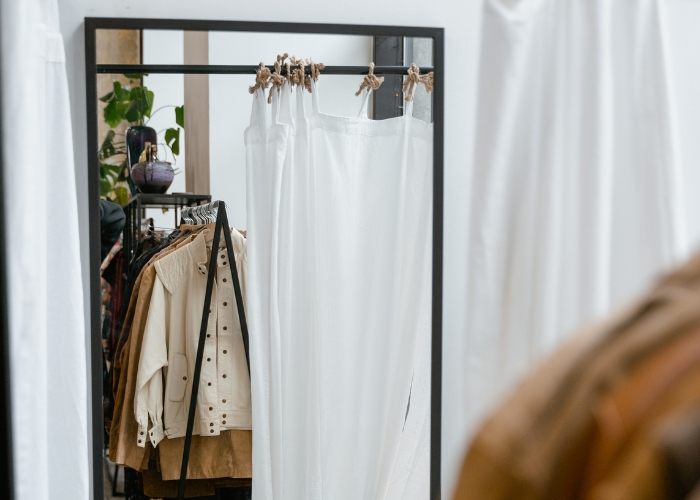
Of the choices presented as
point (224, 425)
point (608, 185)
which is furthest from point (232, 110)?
point (608, 185)

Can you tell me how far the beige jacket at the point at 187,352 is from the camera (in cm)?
124

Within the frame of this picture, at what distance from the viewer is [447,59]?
53.1 inches

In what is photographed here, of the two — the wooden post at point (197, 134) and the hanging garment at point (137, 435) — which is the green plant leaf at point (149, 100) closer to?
the wooden post at point (197, 134)

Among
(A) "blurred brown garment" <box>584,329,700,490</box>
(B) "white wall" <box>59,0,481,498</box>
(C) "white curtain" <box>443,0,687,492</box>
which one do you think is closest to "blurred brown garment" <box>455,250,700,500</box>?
(A) "blurred brown garment" <box>584,329,700,490</box>

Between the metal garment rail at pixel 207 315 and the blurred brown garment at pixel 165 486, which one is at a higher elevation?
the metal garment rail at pixel 207 315

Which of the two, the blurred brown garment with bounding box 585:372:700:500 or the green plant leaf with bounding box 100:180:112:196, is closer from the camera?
the blurred brown garment with bounding box 585:372:700:500

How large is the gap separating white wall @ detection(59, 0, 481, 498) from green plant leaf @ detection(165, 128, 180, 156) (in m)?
0.18

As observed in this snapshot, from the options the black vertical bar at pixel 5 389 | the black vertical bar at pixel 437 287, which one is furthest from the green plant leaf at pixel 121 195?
the black vertical bar at pixel 437 287

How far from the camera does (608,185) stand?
0.79 m

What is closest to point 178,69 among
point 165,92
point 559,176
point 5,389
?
point 165,92

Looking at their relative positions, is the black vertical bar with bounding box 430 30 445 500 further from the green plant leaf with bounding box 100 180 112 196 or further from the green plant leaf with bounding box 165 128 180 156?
the green plant leaf with bounding box 100 180 112 196

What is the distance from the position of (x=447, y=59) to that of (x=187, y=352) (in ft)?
2.68

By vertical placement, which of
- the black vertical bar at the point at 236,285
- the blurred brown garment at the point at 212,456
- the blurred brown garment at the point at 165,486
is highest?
the black vertical bar at the point at 236,285

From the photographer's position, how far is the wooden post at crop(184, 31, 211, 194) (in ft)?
3.99
